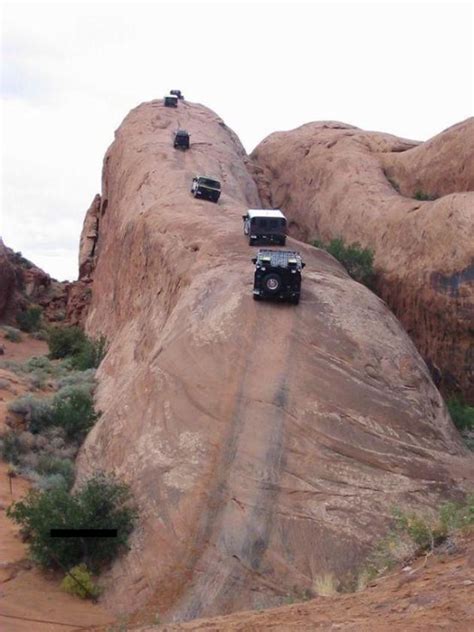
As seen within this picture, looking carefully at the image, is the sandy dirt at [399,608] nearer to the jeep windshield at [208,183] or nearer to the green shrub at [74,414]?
the green shrub at [74,414]

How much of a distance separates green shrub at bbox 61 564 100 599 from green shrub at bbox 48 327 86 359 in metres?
18.6

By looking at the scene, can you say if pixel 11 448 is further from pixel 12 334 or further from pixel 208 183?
pixel 12 334

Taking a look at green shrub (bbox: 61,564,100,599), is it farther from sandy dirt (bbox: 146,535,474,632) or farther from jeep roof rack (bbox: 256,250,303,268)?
jeep roof rack (bbox: 256,250,303,268)

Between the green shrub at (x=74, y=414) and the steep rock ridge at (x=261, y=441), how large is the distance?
0.61m

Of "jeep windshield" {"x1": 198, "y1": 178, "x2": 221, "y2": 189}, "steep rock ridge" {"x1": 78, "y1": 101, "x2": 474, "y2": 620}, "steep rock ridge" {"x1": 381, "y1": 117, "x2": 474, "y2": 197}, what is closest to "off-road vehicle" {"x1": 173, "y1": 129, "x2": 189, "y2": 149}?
"jeep windshield" {"x1": 198, "y1": 178, "x2": 221, "y2": 189}

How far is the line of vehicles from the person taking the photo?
16.0 meters

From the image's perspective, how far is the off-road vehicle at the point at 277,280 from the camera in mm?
15938

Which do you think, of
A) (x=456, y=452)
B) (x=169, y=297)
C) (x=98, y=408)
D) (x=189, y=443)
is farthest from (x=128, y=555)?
(x=169, y=297)

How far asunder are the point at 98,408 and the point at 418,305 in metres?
11.5

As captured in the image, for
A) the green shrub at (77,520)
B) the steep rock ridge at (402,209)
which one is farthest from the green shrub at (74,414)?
the steep rock ridge at (402,209)

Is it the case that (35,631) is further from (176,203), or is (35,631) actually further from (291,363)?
(176,203)

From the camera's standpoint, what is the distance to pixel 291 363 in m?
14.9

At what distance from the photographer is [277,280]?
1605cm

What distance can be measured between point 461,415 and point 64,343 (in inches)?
602
